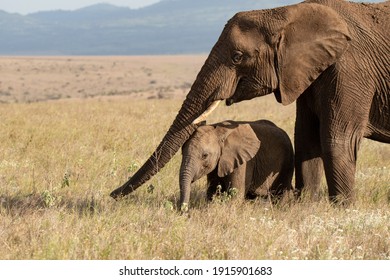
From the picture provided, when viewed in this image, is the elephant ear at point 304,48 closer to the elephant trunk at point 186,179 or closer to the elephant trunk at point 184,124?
the elephant trunk at point 184,124

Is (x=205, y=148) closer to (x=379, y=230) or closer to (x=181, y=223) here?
(x=181, y=223)

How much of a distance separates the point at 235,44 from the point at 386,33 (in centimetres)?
184

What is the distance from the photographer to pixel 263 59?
8016 millimetres

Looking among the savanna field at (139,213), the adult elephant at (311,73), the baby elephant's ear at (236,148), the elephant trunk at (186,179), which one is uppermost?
the adult elephant at (311,73)

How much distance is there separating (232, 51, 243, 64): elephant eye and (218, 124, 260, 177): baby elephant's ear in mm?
937

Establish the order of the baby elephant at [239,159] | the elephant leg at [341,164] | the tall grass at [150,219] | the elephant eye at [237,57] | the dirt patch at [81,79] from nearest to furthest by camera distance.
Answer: the tall grass at [150,219]
the elephant eye at [237,57]
the baby elephant at [239,159]
the elephant leg at [341,164]
the dirt patch at [81,79]

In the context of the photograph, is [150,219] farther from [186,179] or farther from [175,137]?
[175,137]

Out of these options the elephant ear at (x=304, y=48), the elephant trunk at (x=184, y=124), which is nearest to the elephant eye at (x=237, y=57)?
the elephant trunk at (x=184, y=124)

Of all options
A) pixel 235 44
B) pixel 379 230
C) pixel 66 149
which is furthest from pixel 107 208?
pixel 66 149

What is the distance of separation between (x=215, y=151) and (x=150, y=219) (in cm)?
113

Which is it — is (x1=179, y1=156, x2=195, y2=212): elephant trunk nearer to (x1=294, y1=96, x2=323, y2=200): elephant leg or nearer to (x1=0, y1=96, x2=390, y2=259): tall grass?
(x1=0, y1=96, x2=390, y2=259): tall grass

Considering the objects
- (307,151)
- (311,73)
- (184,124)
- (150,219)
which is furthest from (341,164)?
(150,219)

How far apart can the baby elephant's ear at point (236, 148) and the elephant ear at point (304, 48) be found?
838 millimetres

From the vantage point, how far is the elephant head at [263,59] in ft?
26.2
